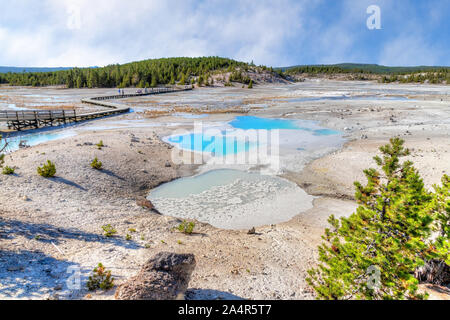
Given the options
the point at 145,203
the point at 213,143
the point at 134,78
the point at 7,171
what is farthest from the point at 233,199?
the point at 134,78

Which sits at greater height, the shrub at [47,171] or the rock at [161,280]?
the shrub at [47,171]

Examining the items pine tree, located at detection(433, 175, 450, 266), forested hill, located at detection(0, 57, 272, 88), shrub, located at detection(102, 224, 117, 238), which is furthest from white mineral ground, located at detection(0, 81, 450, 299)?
forested hill, located at detection(0, 57, 272, 88)

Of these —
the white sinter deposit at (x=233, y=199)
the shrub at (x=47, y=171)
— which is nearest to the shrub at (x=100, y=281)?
the white sinter deposit at (x=233, y=199)

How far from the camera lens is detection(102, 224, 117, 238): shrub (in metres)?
10.4

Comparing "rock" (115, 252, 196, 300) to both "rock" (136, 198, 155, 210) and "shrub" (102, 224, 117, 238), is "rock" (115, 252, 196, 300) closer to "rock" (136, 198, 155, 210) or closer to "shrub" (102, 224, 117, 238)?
"shrub" (102, 224, 117, 238)

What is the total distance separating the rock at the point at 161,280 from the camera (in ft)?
18.6

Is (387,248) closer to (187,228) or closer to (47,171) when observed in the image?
(187,228)

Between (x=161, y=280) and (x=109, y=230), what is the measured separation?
18.9 ft

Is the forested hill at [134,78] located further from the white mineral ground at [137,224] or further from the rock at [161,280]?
the rock at [161,280]

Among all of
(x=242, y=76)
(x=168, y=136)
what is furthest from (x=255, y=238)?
(x=242, y=76)

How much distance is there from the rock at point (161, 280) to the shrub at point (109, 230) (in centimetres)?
480

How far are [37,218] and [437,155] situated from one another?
26.2 metres

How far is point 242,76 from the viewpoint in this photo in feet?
408
